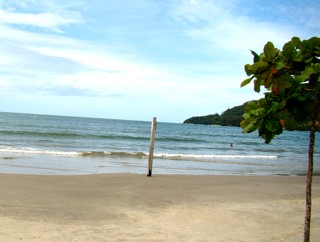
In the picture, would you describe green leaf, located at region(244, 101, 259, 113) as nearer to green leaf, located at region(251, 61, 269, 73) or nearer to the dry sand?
green leaf, located at region(251, 61, 269, 73)

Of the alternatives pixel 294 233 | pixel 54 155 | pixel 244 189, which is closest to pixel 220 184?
pixel 244 189

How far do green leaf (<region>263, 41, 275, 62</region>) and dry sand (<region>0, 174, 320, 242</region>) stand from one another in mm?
3540

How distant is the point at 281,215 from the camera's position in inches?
303

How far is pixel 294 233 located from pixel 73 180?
7.14 m

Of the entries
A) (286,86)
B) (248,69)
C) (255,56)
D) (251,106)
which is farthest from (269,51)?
(251,106)

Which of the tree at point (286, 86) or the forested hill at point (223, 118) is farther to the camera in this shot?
the forested hill at point (223, 118)

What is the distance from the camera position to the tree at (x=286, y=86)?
310cm

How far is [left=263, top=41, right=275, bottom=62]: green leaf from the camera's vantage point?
307 centimetres

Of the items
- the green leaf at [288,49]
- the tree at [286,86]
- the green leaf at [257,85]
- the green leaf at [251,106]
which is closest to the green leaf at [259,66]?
the tree at [286,86]

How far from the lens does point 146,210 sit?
7660 mm

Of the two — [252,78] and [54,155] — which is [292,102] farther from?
[54,155]

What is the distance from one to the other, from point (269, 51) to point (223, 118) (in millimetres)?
147408

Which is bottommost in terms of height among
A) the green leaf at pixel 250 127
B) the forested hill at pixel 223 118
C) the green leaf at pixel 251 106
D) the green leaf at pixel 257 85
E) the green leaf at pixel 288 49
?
the green leaf at pixel 250 127

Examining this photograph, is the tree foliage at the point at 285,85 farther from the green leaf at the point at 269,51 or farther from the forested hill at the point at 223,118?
the forested hill at the point at 223,118
